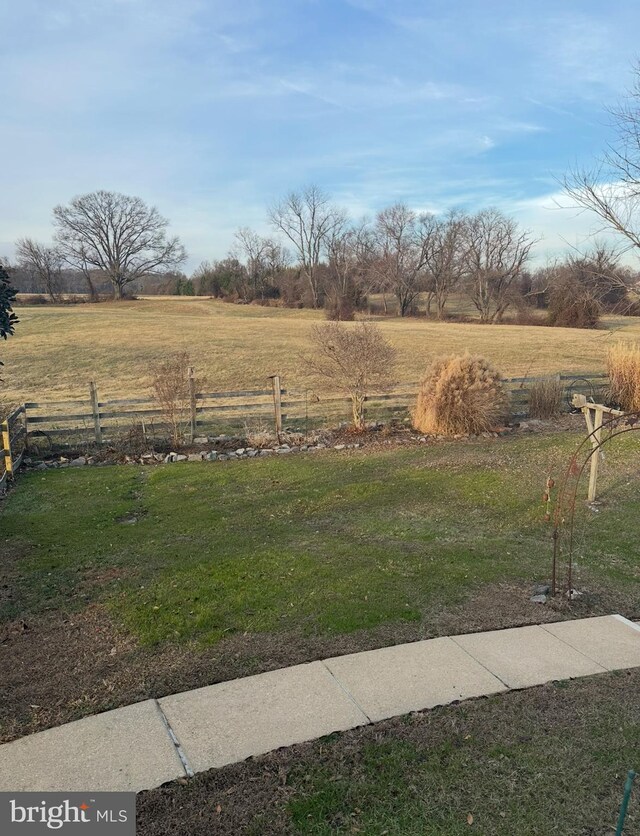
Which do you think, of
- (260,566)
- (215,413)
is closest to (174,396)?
(215,413)

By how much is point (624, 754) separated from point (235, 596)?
3095 millimetres

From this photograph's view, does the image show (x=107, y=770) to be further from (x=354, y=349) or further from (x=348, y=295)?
(x=348, y=295)

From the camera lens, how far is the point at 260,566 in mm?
5719

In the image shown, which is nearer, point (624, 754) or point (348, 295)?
point (624, 754)

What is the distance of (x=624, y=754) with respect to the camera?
3.11 m

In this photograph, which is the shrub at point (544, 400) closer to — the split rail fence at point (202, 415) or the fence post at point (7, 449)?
the split rail fence at point (202, 415)

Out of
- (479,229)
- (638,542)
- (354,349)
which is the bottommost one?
(638,542)

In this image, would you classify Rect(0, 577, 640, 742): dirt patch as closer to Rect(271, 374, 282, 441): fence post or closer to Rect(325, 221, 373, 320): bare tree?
Rect(271, 374, 282, 441): fence post

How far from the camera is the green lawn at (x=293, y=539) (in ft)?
16.2

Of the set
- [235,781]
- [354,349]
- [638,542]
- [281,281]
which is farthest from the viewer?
[281,281]

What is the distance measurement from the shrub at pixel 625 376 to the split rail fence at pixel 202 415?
615 millimetres

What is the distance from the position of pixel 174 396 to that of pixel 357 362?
3.86 metres

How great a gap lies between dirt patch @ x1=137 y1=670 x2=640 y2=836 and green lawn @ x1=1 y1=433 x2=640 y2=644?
4.30ft

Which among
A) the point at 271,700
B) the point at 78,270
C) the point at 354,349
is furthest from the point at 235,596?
the point at 78,270
